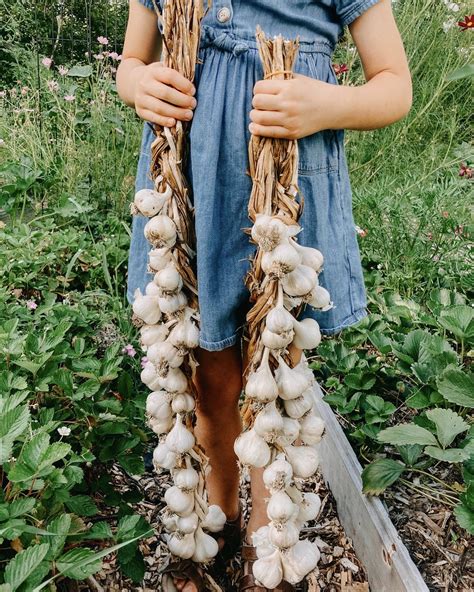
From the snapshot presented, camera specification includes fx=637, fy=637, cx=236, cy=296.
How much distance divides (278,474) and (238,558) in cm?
50

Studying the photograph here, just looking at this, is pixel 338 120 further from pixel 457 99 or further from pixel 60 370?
pixel 457 99

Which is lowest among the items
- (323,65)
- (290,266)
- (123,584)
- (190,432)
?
(123,584)

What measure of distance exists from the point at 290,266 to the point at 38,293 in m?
1.51

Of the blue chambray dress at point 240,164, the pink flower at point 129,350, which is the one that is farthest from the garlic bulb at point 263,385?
the pink flower at point 129,350

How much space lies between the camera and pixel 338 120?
1.04m

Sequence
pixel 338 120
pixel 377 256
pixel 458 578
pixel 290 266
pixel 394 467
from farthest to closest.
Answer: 1. pixel 377 256
2. pixel 394 467
3. pixel 458 578
4. pixel 338 120
5. pixel 290 266

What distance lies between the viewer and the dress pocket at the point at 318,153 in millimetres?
1075

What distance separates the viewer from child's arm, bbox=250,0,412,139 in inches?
37.0

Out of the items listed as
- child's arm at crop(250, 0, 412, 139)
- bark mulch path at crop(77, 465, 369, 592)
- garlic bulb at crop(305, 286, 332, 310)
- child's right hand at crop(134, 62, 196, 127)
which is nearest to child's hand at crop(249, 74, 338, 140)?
child's arm at crop(250, 0, 412, 139)

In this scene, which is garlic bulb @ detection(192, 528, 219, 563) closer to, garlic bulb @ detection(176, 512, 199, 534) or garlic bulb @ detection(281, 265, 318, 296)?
garlic bulb @ detection(176, 512, 199, 534)

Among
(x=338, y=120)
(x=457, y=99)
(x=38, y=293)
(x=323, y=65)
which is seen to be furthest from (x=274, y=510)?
(x=457, y=99)

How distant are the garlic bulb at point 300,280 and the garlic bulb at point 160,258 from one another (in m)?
0.20

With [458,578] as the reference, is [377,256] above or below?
above

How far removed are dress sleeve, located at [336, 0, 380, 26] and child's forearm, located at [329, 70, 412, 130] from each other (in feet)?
0.35
